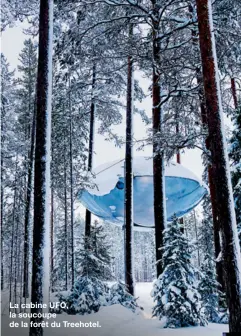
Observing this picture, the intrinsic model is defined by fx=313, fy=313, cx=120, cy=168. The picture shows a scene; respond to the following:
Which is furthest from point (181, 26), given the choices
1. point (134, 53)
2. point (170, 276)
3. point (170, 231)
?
point (170, 276)

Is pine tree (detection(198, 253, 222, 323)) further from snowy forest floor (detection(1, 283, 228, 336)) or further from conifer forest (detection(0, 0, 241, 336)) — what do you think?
snowy forest floor (detection(1, 283, 228, 336))

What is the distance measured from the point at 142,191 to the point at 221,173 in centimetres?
685

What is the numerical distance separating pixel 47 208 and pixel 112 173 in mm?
6209

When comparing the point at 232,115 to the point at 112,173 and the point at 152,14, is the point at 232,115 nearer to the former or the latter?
the point at 152,14

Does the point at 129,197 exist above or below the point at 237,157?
below

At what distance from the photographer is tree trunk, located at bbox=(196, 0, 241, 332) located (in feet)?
16.4

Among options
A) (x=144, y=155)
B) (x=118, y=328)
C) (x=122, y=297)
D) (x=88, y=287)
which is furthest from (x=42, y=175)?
(x=144, y=155)

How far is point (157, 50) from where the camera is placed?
862cm

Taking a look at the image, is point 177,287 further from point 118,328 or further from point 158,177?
point 158,177

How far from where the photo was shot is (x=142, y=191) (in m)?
12.2

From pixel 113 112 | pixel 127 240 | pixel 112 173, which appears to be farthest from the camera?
pixel 113 112

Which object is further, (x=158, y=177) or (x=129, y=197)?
(x=129, y=197)

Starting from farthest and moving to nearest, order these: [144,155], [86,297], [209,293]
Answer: [144,155], [86,297], [209,293]

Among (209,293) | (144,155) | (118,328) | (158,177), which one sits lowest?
(118,328)
